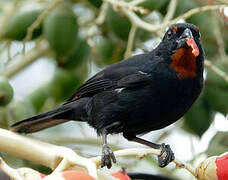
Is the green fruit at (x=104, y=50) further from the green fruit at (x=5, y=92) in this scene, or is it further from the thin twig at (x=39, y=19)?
the green fruit at (x=5, y=92)

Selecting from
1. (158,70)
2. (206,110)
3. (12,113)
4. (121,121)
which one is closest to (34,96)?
(12,113)

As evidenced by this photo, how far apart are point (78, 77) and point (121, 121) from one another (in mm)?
276

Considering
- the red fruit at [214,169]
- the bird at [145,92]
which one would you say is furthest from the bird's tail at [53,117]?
the red fruit at [214,169]

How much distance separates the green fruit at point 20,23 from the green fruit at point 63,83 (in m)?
0.19

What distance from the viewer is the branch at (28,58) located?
2057 millimetres

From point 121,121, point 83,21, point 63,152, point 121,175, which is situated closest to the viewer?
point 63,152

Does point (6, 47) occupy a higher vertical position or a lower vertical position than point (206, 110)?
higher

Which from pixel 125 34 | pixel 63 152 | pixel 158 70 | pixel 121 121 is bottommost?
pixel 121 121

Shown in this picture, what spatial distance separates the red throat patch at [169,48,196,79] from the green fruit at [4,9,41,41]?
A: 567 millimetres

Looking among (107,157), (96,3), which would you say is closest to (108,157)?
(107,157)

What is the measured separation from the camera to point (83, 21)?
2170 millimetres

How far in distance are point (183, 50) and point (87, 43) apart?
416 mm

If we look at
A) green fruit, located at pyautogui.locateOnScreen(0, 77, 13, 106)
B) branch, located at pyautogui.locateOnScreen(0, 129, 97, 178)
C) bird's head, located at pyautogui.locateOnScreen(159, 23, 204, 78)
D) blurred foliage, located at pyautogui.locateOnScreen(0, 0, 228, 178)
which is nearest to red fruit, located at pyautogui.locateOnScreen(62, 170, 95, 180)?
branch, located at pyautogui.locateOnScreen(0, 129, 97, 178)

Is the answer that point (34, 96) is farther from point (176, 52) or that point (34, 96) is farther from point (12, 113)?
point (176, 52)
